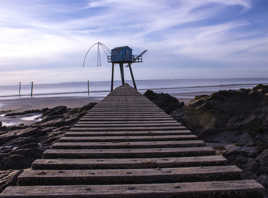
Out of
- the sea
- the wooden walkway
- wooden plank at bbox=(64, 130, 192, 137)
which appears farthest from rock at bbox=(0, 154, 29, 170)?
the sea

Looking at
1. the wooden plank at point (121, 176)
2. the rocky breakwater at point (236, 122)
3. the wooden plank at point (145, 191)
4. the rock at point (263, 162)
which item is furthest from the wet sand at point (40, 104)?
the wooden plank at point (145, 191)

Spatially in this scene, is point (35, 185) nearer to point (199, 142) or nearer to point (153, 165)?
point (153, 165)

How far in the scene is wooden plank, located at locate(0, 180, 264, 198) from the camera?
206cm

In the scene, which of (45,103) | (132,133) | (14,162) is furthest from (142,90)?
(132,133)

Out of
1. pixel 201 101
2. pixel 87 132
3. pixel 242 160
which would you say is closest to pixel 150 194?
pixel 87 132

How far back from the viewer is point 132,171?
2.55m

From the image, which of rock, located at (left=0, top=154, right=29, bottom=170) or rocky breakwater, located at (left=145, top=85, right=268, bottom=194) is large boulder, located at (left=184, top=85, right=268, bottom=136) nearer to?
rocky breakwater, located at (left=145, top=85, right=268, bottom=194)

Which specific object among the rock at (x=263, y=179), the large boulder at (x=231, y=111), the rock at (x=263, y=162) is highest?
the large boulder at (x=231, y=111)

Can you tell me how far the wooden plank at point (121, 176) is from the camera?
234cm

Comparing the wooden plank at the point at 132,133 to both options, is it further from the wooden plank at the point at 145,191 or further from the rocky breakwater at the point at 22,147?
the wooden plank at the point at 145,191

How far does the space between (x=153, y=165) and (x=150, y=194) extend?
66 cm

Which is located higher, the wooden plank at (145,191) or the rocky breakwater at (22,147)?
the wooden plank at (145,191)

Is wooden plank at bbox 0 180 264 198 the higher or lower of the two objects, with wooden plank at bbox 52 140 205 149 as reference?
lower

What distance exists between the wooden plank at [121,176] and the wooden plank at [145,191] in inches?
5.9
